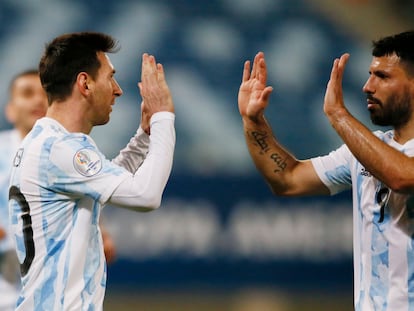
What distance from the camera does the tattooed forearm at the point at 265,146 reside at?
3.56 metres

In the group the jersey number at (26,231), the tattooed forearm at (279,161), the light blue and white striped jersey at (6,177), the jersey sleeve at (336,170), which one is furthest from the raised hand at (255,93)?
the light blue and white striped jersey at (6,177)

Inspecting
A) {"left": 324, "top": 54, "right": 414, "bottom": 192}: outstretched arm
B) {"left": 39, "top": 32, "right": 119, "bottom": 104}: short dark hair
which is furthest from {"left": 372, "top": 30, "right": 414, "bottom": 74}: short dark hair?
{"left": 39, "top": 32, "right": 119, "bottom": 104}: short dark hair

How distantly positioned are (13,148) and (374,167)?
90.4 inches

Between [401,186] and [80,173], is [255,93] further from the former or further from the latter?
[80,173]

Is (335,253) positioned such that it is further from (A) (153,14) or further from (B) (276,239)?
(A) (153,14)

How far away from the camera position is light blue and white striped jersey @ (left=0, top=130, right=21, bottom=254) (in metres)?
4.31

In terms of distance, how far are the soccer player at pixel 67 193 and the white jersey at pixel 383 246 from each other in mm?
841

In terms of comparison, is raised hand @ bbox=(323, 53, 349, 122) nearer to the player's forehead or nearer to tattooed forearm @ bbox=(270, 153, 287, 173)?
tattooed forearm @ bbox=(270, 153, 287, 173)

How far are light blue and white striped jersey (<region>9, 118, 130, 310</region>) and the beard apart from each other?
111cm

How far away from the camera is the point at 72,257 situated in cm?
275

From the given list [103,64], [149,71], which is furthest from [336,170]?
[103,64]

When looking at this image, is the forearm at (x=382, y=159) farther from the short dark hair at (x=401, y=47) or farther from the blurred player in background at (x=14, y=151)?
the blurred player in background at (x=14, y=151)

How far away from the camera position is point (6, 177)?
4332mm

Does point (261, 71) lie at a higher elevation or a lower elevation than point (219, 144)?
higher
